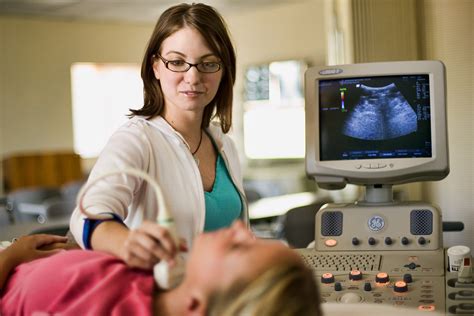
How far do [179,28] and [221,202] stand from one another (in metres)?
0.43

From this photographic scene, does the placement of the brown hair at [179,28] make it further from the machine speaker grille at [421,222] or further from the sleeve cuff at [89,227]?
the machine speaker grille at [421,222]

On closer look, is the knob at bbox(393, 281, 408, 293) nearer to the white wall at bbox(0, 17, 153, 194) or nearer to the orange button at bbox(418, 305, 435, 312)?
the orange button at bbox(418, 305, 435, 312)

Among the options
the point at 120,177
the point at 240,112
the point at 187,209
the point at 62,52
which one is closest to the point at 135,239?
the point at 120,177

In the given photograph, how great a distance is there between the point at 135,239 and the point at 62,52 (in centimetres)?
899

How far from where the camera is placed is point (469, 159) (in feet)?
10.7

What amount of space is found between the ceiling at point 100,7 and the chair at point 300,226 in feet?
17.9

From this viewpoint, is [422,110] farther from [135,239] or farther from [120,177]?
[135,239]

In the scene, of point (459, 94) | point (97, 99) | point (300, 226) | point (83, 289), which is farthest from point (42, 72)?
point (83, 289)

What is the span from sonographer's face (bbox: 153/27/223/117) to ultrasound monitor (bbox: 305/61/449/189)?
1.60 ft

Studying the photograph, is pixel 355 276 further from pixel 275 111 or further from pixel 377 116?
pixel 275 111

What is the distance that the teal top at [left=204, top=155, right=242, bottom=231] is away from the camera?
1.71 metres

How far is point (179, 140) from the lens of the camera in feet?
5.65

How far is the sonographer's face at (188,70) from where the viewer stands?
166cm

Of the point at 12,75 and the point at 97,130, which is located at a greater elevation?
the point at 12,75
